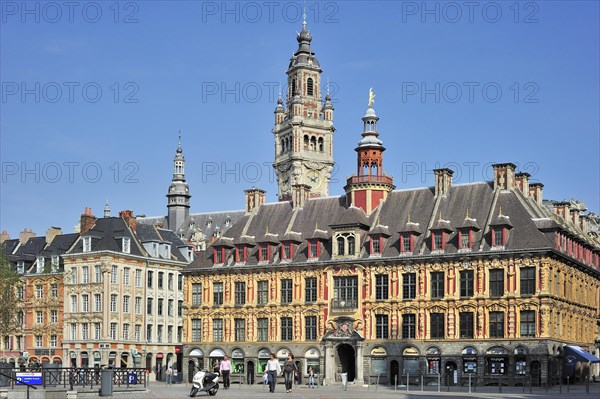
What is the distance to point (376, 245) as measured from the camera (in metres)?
81.2

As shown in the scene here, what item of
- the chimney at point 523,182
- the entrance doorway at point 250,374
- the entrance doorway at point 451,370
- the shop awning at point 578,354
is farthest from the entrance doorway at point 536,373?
the entrance doorway at point 250,374

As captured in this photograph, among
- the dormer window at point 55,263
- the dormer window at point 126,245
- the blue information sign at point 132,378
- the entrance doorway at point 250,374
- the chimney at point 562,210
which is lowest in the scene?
the entrance doorway at point 250,374

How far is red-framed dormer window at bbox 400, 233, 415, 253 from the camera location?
79.4m

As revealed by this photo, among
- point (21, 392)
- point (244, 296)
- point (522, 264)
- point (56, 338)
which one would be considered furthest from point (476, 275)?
point (56, 338)

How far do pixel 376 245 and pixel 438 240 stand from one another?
5392 millimetres

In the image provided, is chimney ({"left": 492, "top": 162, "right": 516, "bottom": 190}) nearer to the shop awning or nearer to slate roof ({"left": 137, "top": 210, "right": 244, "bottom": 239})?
the shop awning

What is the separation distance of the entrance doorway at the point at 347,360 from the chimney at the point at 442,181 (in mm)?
14171

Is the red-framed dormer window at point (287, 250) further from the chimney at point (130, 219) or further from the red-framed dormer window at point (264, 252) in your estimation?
the chimney at point (130, 219)

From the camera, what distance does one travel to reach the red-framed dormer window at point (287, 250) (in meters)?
85.4

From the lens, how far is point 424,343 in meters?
77.8

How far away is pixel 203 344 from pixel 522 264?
29.3 metres

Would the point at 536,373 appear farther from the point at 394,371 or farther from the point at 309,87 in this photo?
the point at 309,87

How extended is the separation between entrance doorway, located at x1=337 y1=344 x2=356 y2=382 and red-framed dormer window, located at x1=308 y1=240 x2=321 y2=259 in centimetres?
761

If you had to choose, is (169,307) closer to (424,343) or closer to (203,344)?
(203,344)
